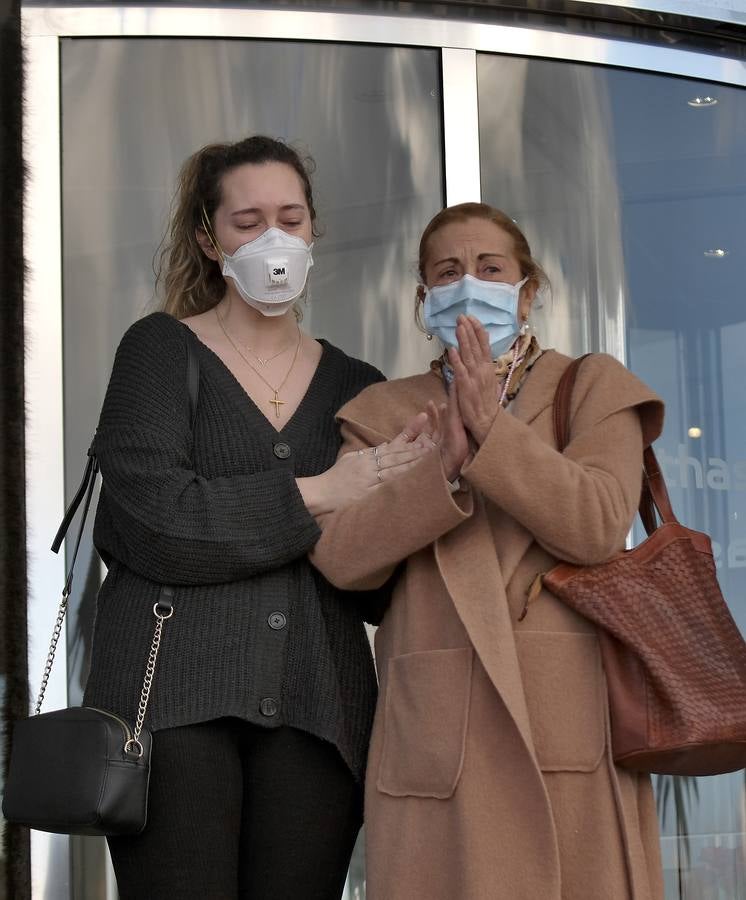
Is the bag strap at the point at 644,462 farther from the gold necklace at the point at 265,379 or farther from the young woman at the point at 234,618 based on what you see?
the gold necklace at the point at 265,379

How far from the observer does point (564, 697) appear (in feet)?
7.80

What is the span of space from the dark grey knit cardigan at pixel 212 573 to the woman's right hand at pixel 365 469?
1.8 inches

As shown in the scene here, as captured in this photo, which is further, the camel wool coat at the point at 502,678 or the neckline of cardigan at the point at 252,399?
the neckline of cardigan at the point at 252,399

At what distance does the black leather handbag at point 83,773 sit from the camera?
2.30 meters

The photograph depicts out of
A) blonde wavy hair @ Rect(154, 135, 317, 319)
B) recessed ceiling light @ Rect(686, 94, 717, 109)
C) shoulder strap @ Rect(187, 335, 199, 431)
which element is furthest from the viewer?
recessed ceiling light @ Rect(686, 94, 717, 109)

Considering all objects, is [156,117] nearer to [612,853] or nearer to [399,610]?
[399,610]

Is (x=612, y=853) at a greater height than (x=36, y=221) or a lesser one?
lesser

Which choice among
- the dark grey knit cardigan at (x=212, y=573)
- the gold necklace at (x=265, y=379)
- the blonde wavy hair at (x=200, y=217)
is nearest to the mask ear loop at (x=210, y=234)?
the blonde wavy hair at (x=200, y=217)

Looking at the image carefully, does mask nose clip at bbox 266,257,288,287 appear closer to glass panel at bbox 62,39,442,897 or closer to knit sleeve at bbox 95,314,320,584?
knit sleeve at bbox 95,314,320,584

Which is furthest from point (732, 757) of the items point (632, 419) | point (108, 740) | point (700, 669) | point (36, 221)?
point (36, 221)

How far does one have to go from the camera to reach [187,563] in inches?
96.7

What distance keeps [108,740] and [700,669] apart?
1.04 metres

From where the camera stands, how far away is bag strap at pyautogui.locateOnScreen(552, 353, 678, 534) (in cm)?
254

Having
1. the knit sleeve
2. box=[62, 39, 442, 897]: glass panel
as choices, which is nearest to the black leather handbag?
the knit sleeve
